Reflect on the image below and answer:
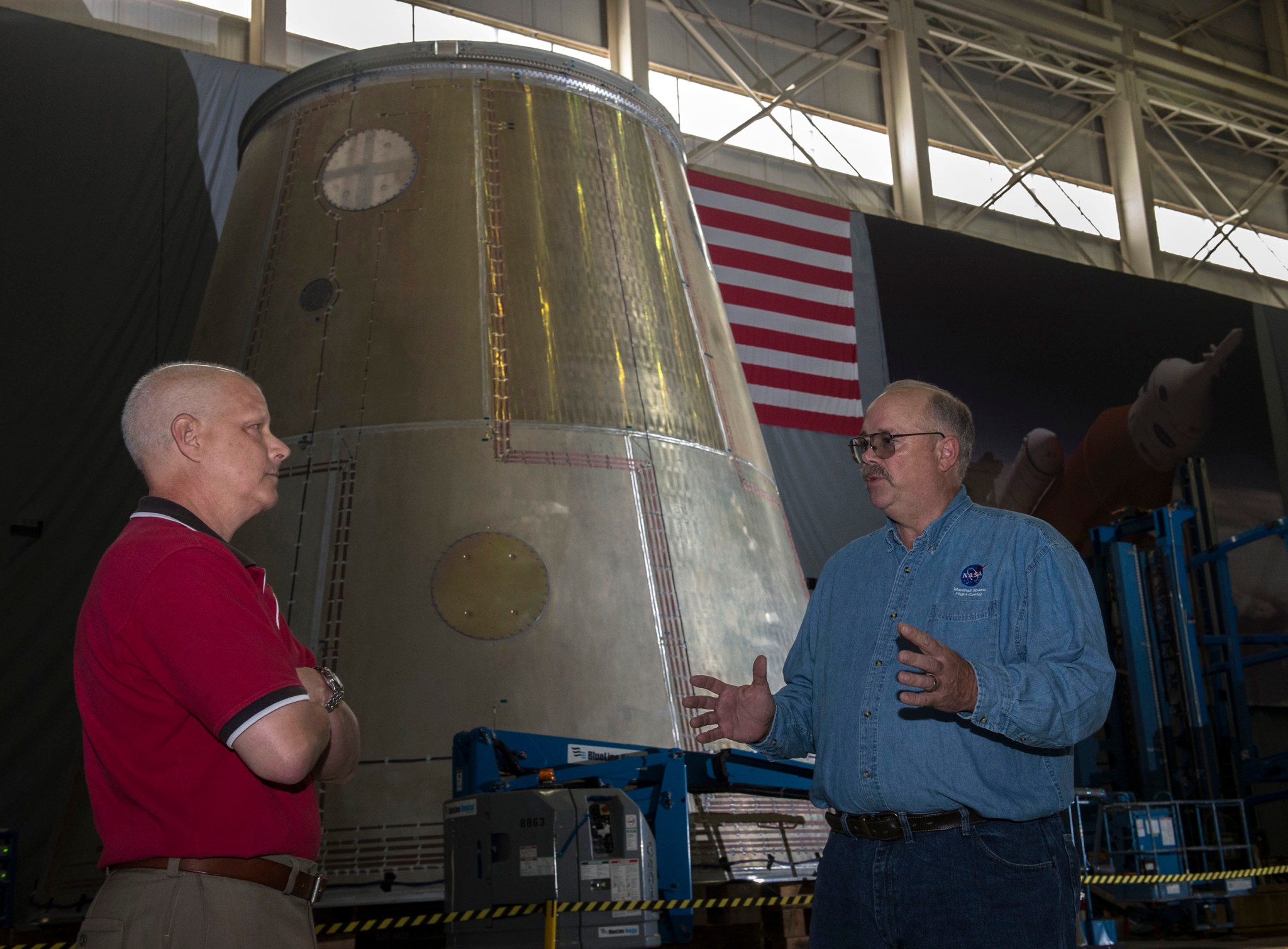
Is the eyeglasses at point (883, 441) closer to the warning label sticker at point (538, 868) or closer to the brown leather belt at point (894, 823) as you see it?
the brown leather belt at point (894, 823)

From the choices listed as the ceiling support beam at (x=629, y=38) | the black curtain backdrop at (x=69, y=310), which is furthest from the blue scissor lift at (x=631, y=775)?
the ceiling support beam at (x=629, y=38)

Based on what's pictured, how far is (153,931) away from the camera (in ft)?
5.68

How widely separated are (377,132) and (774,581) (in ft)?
9.53

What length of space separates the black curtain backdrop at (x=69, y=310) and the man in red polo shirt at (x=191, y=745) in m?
5.93

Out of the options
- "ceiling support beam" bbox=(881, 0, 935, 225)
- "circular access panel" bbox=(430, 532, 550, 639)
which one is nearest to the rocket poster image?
"ceiling support beam" bbox=(881, 0, 935, 225)

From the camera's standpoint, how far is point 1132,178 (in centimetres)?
1608

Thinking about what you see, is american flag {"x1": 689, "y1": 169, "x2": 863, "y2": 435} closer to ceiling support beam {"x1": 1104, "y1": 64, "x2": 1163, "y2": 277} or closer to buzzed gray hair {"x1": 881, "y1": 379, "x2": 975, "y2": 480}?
ceiling support beam {"x1": 1104, "y1": 64, "x2": 1163, "y2": 277}

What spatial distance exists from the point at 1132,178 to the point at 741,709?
51.6 ft

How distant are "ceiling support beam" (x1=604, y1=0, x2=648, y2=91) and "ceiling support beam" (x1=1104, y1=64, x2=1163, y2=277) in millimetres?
7254

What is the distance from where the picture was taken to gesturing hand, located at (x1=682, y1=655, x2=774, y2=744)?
2.42 metres

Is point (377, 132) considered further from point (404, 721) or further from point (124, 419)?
point (124, 419)

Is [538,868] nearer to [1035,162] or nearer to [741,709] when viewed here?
[741,709]

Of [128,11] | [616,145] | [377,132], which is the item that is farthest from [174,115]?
[616,145]

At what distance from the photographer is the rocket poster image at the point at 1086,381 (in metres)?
12.5
